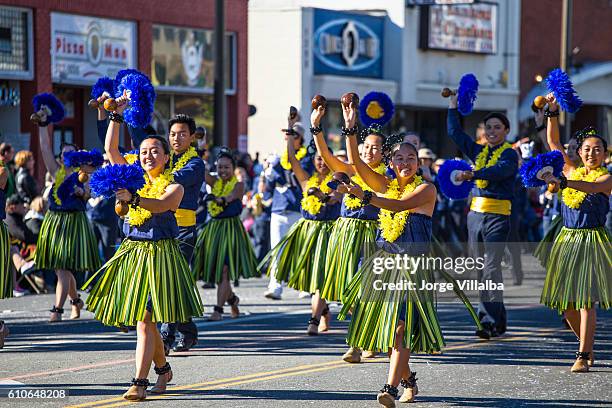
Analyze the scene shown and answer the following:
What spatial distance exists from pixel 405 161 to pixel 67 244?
4955 millimetres

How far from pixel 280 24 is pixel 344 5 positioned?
10.3 feet

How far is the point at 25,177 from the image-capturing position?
1517 centimetres

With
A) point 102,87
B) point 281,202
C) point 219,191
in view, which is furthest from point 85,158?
point 281,202

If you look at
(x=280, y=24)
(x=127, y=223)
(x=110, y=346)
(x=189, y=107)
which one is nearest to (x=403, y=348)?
(x=127, y=223)

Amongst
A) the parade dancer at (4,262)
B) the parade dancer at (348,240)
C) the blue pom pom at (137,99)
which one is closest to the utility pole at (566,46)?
the parade dancer at (348,240)

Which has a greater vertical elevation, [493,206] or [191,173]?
[191,173]

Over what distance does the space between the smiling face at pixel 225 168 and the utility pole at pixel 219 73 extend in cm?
562

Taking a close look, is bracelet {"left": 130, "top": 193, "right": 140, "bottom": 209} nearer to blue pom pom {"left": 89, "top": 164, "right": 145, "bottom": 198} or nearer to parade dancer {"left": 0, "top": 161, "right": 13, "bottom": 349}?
blue pom pom {"left": 89, "top": 164, "right": 145, "bottom": 198}

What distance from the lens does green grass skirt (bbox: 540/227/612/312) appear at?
31.5ft

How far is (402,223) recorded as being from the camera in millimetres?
8273

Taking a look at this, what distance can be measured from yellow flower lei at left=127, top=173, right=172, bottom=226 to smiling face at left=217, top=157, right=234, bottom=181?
4.02 meters

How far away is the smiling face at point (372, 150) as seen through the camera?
32.7 feet

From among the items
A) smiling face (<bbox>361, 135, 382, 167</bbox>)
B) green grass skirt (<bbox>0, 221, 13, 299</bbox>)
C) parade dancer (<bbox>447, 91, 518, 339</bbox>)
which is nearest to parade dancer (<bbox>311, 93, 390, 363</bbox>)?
smiling face (<bbox>361, 135, 382, 167</bbox>)

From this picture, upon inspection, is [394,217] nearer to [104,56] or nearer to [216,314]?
[216,314]
